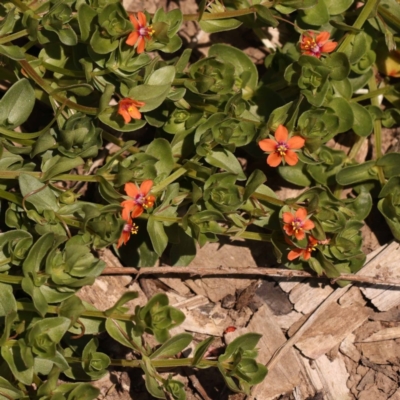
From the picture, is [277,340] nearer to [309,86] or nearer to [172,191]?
[172,191]

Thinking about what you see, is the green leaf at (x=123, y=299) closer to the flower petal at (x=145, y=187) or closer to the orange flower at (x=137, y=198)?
the orange flower at (x=137, y=198)

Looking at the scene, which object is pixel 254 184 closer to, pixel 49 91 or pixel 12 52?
pixel 49 91

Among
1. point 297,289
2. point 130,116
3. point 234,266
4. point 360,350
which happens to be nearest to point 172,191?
point 130,116

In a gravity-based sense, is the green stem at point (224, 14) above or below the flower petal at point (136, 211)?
above

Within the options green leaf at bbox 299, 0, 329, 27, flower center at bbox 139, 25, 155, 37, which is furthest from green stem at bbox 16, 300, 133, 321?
green leaf at bbox 299, 0, 329, 27

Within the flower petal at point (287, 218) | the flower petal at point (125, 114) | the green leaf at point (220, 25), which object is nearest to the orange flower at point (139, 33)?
the flower petal at point (125, 114)

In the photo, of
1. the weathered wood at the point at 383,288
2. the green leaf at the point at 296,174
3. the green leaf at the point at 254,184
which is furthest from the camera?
the weathered wood at the point at 383,288
